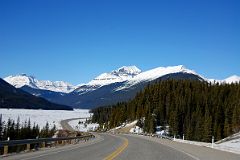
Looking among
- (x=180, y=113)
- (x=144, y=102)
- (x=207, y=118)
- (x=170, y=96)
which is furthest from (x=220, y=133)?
(x=144, y=102)

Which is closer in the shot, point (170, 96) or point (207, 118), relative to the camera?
point (207, 118)

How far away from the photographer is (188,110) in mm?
124062

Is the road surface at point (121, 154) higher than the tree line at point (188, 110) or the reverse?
the reverse

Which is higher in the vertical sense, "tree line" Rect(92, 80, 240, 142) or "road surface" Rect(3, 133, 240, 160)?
"tree line" Rect(92, 80, 240, 142)

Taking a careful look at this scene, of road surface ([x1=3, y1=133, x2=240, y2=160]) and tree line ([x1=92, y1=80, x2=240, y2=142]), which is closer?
road surface ([x1=3, y1=133, x2=240, y2=160])

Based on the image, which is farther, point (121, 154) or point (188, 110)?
point (188, 110)

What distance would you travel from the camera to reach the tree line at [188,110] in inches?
4166

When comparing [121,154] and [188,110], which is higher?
[188,110]

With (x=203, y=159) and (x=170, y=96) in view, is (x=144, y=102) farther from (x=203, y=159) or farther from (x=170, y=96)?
(x=203, y=159)

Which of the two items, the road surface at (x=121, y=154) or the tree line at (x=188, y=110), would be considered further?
the tree line at (x=188, y=110)

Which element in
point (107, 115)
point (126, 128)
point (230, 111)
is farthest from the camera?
point (107, 115)

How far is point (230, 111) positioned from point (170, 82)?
1806 inches

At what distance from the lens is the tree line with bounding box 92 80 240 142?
10581cm

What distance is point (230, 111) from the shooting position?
11212cm
